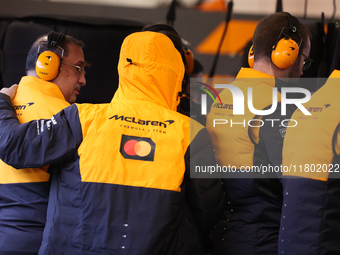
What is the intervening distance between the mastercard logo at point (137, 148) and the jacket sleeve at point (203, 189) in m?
0.16

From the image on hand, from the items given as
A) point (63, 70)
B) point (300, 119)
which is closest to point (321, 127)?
point (300, 119)

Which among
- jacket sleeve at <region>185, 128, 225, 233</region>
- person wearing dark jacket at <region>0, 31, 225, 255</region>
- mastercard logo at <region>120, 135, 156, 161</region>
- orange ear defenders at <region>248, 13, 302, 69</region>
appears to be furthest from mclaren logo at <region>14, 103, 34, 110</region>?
orange ear defenders at <region>248, 13, 302, 69</region>

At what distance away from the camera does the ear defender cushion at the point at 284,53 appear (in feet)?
5.42

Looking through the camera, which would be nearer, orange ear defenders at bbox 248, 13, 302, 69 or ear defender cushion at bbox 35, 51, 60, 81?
orange ear defenders at bbox 248, 13, 302, 69

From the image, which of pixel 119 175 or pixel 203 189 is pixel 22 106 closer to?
pixel 119 175

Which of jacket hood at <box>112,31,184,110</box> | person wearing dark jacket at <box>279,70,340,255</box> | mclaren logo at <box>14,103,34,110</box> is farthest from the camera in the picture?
mclaren logo at <box>14,103,34,110</box>

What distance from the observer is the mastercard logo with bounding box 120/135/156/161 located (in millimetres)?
1396

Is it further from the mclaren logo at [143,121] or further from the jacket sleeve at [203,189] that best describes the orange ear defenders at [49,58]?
the jacket sleeve at [203,189]

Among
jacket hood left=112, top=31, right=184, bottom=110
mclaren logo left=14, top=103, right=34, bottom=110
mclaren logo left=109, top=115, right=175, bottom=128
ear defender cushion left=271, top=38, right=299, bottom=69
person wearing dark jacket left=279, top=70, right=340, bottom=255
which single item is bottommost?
person wearing dark jacket left=279, top=70, right=340, bottom=255

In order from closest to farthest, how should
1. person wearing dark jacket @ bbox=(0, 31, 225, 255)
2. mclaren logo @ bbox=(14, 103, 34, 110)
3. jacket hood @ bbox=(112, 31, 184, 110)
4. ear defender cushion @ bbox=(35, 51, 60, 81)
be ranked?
person wearing dark jacket @ bbox=(0, 31, 225, 255)
jacket hood @ bbox=(112, 31, 184, 110)
mclaren logo @ bbox=(14, 103, 34, 110)
ear defender cushion @ bbox=(35, 51, 60, 81)

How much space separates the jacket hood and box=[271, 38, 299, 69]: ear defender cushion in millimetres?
506

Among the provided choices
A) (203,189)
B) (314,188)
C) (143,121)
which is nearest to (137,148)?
(143,121)

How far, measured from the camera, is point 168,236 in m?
1.38

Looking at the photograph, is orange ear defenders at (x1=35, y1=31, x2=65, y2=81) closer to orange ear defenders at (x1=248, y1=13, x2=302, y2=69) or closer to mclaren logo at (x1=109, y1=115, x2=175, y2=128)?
mclaren logo at (x1=109, y1=115, x2=175, y2=128)
